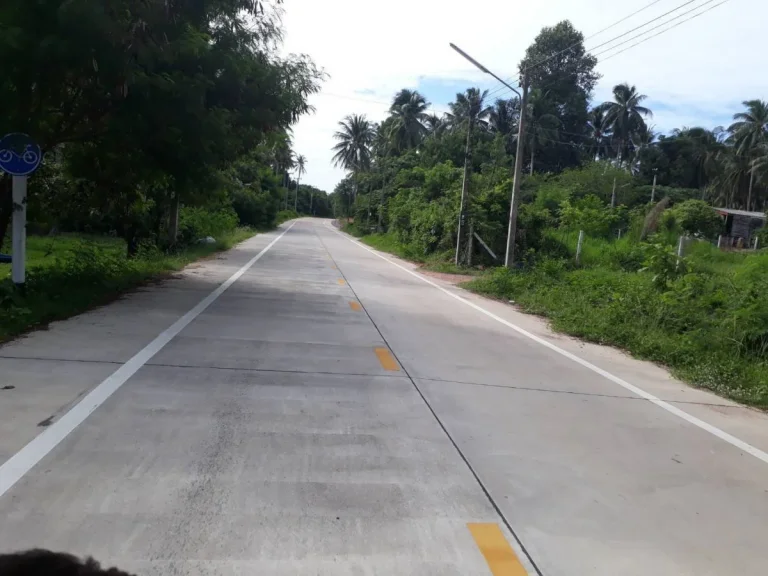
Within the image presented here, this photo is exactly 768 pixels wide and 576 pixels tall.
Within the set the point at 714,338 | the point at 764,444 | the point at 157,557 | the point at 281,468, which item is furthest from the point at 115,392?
the point at 714,338

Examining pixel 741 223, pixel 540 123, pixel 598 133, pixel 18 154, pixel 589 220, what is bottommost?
pixel 18 154

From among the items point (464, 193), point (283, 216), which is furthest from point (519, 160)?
point (283, 216)

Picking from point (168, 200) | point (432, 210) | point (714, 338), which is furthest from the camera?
point (432, 210)

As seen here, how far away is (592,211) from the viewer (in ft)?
103

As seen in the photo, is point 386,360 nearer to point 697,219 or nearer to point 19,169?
point 19,169

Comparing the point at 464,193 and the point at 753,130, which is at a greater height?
the point at 753,130

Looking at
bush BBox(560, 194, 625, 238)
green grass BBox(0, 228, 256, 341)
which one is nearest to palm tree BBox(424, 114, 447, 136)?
bush BBox(560, 194, 625, 238)

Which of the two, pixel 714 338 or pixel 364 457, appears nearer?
pixel 364 457

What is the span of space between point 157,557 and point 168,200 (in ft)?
53.8

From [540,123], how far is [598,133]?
1370 cm

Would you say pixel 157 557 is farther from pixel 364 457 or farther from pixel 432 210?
pixel 432 210

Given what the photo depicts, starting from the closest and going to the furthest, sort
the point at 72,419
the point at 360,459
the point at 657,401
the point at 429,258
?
the point at 360,459 < the point at 72,419 < the point at 657,401 < the point at 429,258

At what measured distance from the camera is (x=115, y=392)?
6.40m

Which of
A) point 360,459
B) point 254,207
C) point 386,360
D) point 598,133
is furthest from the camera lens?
point 598,133
